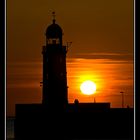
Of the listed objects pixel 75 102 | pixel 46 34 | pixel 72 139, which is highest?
pixel 46 34

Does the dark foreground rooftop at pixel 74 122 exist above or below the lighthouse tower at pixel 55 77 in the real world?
below

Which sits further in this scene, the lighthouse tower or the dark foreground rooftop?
the dark foreground rooftop

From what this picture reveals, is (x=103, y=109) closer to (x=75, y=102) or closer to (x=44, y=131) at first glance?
(x=75, y=102)

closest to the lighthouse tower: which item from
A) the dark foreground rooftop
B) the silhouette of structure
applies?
the silhouette of structure

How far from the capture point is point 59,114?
99.1 ft

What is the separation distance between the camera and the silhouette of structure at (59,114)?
96.5 ft

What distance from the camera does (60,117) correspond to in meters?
30.4

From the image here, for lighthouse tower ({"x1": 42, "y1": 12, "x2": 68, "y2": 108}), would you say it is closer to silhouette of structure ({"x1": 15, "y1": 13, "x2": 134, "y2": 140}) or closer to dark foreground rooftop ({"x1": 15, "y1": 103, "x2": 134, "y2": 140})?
silhouette of structure ({"x1": 15, "y1": 13, "x2": 134, "y2": 140})

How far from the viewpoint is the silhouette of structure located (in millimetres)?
29406

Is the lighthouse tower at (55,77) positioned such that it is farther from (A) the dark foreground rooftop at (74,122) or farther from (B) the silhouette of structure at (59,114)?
(A) the dark foreground rooftop at (74,122)

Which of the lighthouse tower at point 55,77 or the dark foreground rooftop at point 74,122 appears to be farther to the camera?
the dark foreground rooftop at point 74,122

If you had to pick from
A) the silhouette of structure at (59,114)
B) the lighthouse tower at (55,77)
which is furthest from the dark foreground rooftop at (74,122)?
the lighthouse tower at (55,77)
